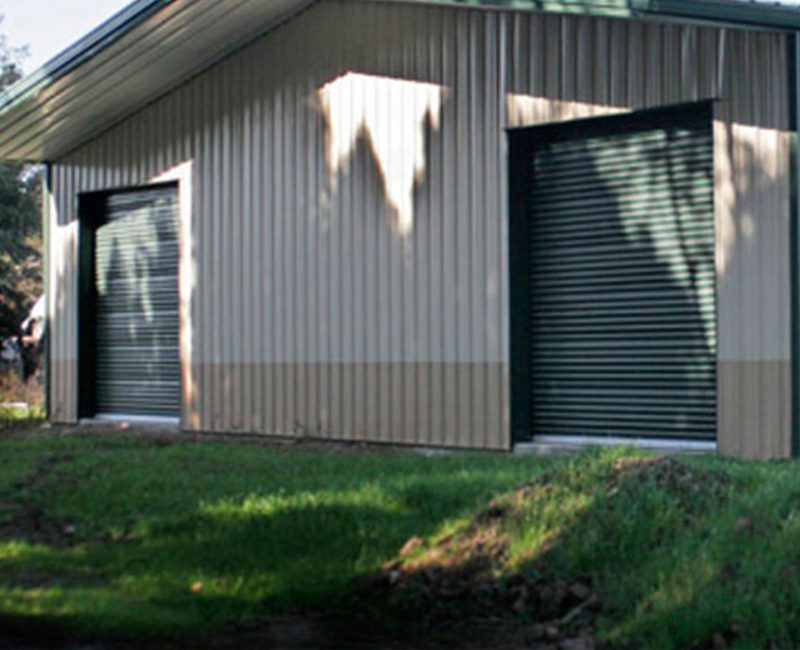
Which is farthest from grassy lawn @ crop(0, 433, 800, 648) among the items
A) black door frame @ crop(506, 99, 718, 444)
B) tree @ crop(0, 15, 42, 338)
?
tree @ crop(0, 15, 42, 338)

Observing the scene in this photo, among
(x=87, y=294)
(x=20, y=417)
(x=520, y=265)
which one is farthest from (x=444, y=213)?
(x=20, y=417)

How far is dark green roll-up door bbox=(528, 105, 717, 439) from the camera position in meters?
13.3

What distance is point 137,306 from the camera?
65.5 ft

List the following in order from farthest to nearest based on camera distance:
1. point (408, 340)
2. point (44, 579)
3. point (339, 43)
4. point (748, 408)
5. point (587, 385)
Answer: point (339, 43) → point (408, 340) → point (587, 385) → point (748, 408) → point (44, 579)

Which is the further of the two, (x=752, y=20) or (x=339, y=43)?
(x=339, y=43)

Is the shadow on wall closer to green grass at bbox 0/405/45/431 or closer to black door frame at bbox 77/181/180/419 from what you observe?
black door frame at bbox 77/181/180/419

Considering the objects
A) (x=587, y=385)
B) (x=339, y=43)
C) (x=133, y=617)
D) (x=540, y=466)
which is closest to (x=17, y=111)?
(x=339, y=43)

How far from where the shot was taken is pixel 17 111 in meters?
18.5

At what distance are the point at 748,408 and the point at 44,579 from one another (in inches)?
272

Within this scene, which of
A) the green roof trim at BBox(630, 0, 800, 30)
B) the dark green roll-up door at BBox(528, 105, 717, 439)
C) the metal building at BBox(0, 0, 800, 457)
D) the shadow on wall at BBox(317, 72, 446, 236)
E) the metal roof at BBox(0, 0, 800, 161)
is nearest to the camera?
the green roof trim at BBox(630, 0, 800, 30)

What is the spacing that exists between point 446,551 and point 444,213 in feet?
23.9

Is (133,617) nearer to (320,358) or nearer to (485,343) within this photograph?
(485,343)

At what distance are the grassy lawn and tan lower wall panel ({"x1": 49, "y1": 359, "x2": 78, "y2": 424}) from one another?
9468mm

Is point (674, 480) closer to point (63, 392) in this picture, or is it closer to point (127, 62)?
point (127, 62)
